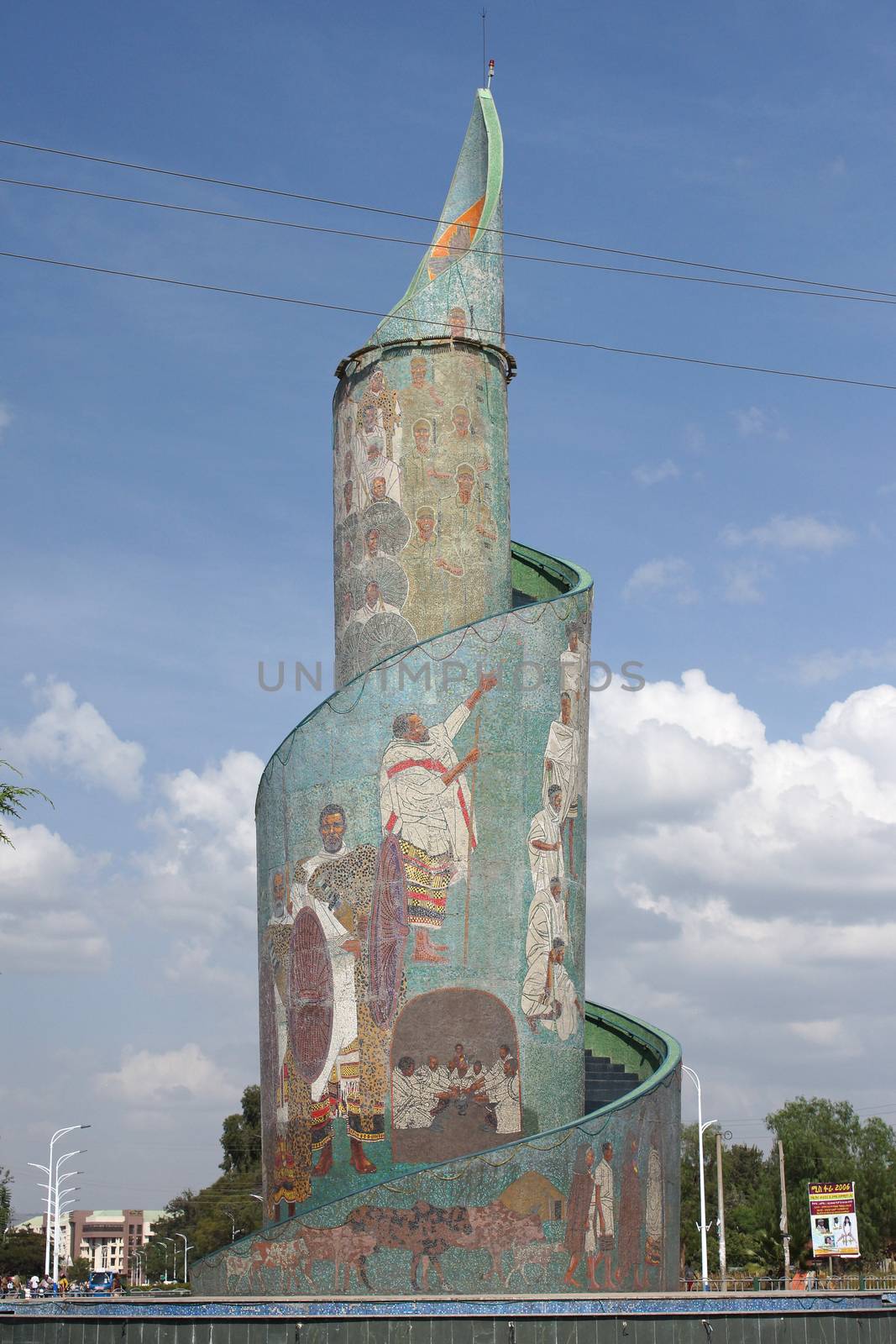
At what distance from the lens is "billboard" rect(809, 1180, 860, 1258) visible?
30.8m

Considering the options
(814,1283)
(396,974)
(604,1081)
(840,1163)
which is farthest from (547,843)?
(840,1163)

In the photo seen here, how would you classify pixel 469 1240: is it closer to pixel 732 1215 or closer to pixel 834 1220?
pixel 834 1220

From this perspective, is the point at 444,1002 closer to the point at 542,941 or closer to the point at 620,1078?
the point at 542,941

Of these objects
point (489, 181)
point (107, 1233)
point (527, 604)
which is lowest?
point (107, 1233)

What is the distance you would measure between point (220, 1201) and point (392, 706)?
5032 centimetres

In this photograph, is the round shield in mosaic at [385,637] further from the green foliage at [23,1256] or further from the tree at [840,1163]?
the green foliage at [23,1256]

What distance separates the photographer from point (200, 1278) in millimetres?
17828

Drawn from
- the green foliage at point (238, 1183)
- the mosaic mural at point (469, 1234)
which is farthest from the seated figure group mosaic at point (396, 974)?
the green foliage at point (238, 1183)

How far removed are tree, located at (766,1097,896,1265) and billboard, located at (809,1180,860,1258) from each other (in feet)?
46.1

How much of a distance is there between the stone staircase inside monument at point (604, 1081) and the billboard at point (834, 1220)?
11820mm

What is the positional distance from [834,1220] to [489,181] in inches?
855

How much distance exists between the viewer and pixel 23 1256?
86875 millimetres

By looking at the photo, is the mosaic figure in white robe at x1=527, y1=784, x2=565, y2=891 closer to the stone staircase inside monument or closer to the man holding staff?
the man holding staff

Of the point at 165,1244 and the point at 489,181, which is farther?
the point at 165,1244
